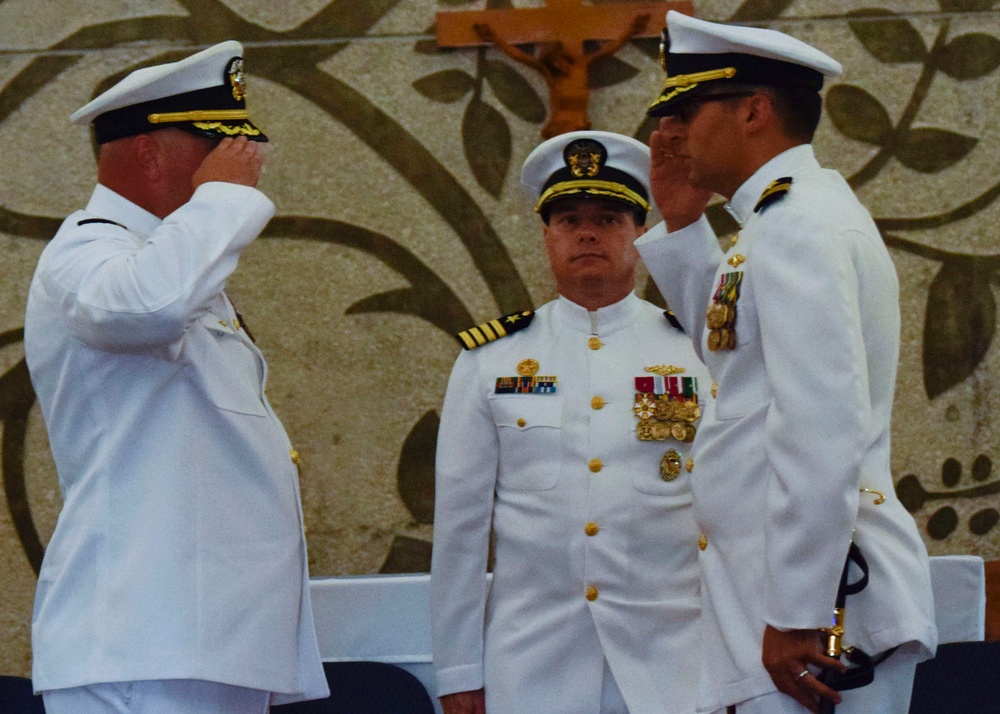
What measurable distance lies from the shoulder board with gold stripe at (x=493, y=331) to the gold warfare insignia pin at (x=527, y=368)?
0.09 meters

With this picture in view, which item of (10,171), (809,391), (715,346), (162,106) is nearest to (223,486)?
(162,106)

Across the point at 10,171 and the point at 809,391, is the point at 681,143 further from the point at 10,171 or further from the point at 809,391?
the point at 10,171

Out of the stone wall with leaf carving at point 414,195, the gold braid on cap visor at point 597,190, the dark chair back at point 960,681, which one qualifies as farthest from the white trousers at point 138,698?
the dark chair back at point 960,681

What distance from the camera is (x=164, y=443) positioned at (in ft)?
6.12

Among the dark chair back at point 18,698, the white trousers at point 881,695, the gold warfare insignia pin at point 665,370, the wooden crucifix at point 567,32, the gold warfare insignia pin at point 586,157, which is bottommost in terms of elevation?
the dark chair back at point 18,698

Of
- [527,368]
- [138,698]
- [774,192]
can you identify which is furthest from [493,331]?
[138,698]

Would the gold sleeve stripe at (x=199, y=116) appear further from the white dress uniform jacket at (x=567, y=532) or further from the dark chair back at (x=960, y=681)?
the dark chair back at (x=960, y=681)

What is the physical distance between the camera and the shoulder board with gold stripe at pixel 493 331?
8.21 ft

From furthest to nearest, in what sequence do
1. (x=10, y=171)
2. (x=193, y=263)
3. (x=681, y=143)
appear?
(x=10, y=171) → (x=681, y=143) → (x=193, y=263)

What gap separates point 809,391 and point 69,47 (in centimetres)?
267

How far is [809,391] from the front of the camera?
4.94 ft

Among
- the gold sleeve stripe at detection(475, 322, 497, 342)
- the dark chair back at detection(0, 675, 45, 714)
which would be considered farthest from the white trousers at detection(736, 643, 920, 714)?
the dark chair back at detection(0, 675, 45, 714)

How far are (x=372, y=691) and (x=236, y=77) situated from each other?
146cm

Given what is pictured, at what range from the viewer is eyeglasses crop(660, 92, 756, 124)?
1767 mm
